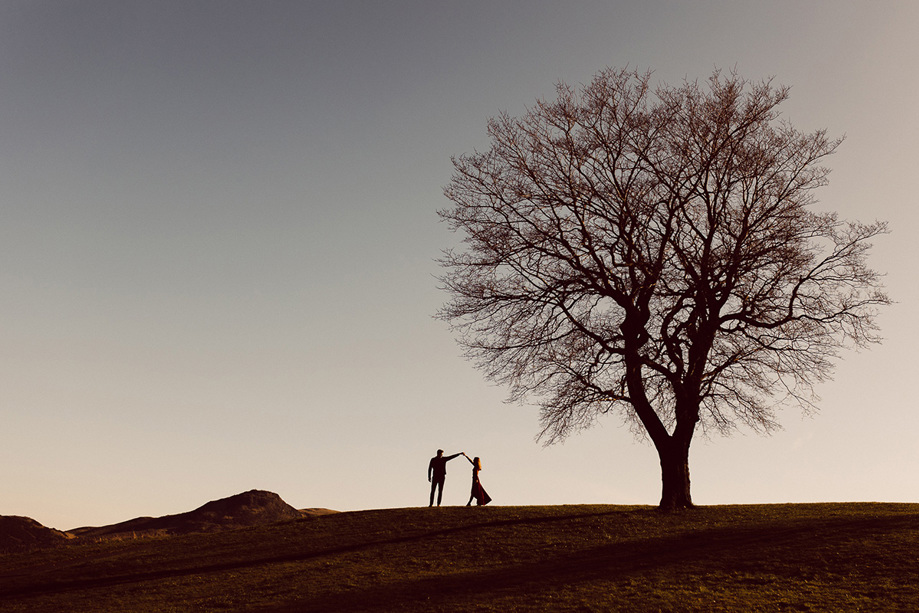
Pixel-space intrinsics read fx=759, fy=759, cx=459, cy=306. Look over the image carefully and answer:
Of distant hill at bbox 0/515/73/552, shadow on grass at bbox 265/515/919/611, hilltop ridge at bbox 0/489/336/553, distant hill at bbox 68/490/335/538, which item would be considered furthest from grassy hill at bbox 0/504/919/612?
distant hill at bbox 0/515/73/552

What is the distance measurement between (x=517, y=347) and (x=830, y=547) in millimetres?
11650

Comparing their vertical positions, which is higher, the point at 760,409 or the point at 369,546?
the point at 760,409

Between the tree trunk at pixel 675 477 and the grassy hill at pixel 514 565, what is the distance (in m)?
0.78

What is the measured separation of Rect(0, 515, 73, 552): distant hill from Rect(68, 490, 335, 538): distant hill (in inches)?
72.5

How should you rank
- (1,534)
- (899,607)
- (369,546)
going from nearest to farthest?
(899,607) → (369,546) → (1,534)

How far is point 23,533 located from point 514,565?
62987 mm

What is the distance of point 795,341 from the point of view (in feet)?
85.1

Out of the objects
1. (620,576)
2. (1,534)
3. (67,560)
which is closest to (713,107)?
(620,576)

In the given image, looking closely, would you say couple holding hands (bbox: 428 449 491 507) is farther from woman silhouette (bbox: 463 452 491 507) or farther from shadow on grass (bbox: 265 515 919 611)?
shadow on grass (bbox: 265 515 919 611)

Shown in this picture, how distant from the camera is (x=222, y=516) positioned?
66312mm

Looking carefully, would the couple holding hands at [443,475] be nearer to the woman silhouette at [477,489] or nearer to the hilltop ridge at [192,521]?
the woman silhouette at [477,489]

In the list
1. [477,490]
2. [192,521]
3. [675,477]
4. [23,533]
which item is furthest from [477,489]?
[23,533]

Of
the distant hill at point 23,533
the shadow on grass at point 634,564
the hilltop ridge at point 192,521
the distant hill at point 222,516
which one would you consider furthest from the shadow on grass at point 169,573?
the distant hill at point 23,533

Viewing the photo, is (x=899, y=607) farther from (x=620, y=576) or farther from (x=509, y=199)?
(x=509, y=199)
